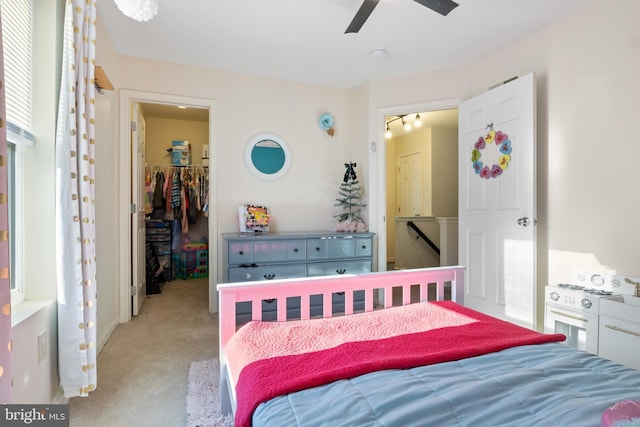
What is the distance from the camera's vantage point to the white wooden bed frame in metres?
1.51

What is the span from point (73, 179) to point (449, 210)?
572cm

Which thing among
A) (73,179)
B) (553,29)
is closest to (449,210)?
(553,29)

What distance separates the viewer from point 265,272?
2994 mm

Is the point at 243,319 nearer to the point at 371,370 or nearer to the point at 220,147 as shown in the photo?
the point at 220,147

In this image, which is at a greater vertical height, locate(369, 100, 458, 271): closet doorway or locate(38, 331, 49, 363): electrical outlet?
locate(369, 100, 458, 271): closet doorway

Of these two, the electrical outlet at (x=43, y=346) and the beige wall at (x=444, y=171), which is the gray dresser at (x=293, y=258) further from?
the beige wall at (x=444, y=171)

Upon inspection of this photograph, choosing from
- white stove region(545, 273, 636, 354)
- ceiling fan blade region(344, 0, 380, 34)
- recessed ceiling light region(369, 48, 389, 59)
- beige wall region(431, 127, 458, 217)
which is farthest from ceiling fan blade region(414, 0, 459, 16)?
beige wall region(431, 127, 458, 217)

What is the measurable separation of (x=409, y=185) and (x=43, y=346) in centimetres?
587

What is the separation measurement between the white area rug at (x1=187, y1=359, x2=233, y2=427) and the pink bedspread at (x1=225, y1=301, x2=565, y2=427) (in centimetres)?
49

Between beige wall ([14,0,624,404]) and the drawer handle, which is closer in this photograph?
the drawer handle

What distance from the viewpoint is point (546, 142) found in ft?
8.59

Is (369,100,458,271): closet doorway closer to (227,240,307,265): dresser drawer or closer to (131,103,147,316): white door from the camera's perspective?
(227,240,307,265): dresser drawer

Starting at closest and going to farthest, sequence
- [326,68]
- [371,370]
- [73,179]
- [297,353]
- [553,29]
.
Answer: [371,370] → [297,353] → [73,179] → [553,29] → [326,68]

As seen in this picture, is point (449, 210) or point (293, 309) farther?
point (449, 210)
